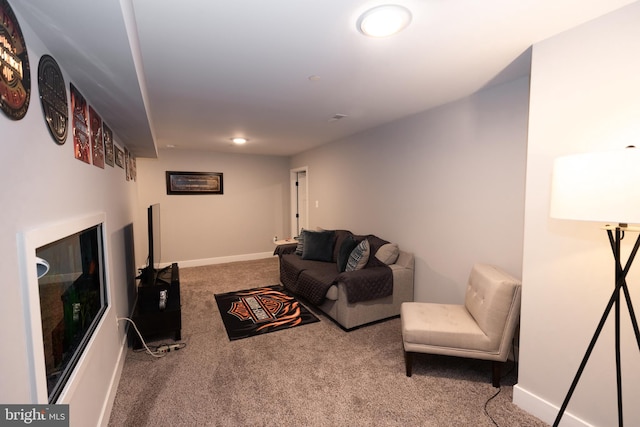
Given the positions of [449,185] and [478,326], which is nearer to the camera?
[478,326]

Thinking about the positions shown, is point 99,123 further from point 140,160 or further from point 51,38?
point 140,160

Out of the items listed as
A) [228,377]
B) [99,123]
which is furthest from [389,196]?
[99,123]

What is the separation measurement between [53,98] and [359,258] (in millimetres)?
2754

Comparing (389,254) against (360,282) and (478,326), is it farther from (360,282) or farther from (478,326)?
(478,326)

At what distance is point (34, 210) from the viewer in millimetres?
1048

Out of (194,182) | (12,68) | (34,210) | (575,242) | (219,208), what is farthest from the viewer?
(219,208)

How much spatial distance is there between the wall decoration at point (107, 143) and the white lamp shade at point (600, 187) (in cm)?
306

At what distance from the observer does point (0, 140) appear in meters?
0.85

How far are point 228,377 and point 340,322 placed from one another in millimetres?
1250

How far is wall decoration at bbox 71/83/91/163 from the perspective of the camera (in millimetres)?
1570

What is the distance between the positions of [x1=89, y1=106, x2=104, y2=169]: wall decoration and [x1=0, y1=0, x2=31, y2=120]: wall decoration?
3.28ft

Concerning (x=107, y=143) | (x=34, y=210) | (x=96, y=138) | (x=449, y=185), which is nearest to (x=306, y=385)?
(x=34, y=210)

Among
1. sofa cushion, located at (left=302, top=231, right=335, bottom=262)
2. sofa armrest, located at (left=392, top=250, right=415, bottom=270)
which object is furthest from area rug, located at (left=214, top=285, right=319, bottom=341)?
sofa armrest, located at (left=392, top=250, right=415, bottom=270)

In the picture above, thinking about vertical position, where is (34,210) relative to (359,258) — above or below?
above
